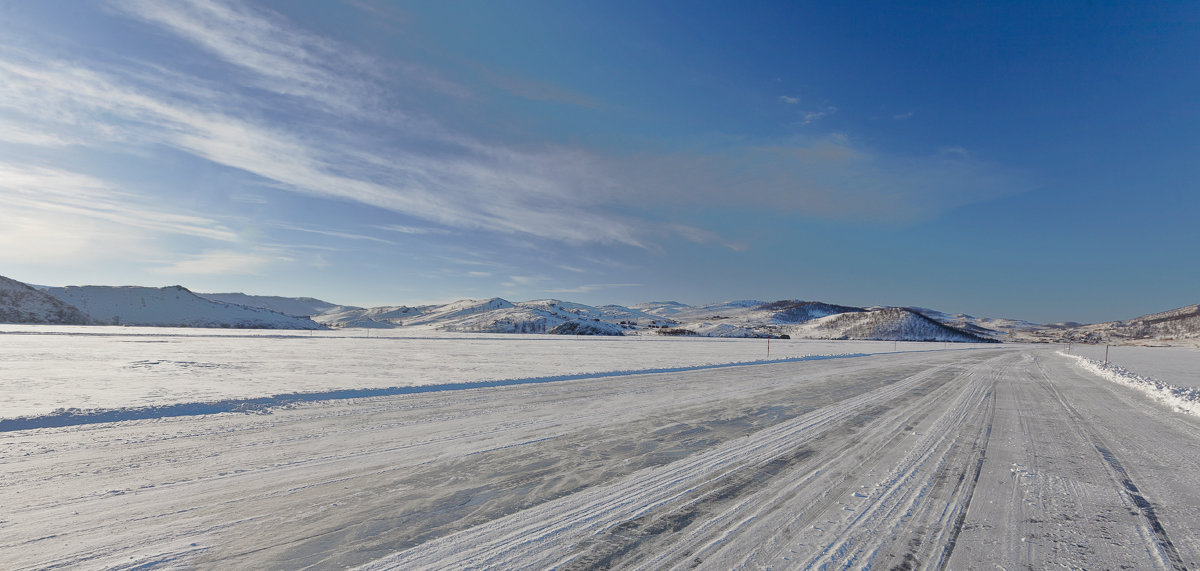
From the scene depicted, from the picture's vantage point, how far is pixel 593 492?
14.9 feet

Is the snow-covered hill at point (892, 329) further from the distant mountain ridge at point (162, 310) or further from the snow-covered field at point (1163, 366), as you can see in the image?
the distant mountain ridge at point (162, 310)

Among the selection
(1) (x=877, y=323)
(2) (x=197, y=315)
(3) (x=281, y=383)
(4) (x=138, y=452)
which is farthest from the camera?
(1) (x=877, y=323)

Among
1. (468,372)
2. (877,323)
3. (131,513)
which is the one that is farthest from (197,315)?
(877,323)

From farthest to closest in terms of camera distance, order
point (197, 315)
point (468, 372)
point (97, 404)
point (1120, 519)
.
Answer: point (197, 315), point (468, 372), point (97, 404), point (1120, 519)

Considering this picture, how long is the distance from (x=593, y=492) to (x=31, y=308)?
16421cm

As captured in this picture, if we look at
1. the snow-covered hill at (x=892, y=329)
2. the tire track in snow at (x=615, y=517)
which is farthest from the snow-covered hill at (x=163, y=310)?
the snow-covered hill at (x=892, y=329)

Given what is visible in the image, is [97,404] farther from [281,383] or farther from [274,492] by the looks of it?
[274,492]

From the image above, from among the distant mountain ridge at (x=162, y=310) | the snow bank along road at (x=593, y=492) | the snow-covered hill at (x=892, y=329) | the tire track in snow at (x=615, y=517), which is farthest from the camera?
the snow-covered hill at (x=892, y=329)

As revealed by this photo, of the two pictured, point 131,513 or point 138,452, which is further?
point 138,452

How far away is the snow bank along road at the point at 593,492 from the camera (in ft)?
11.0

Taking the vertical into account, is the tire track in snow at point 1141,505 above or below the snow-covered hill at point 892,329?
below

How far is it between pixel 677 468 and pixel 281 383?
11312 mm

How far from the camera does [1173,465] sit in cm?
608

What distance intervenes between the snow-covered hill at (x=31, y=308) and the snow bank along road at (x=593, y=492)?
150497mm
